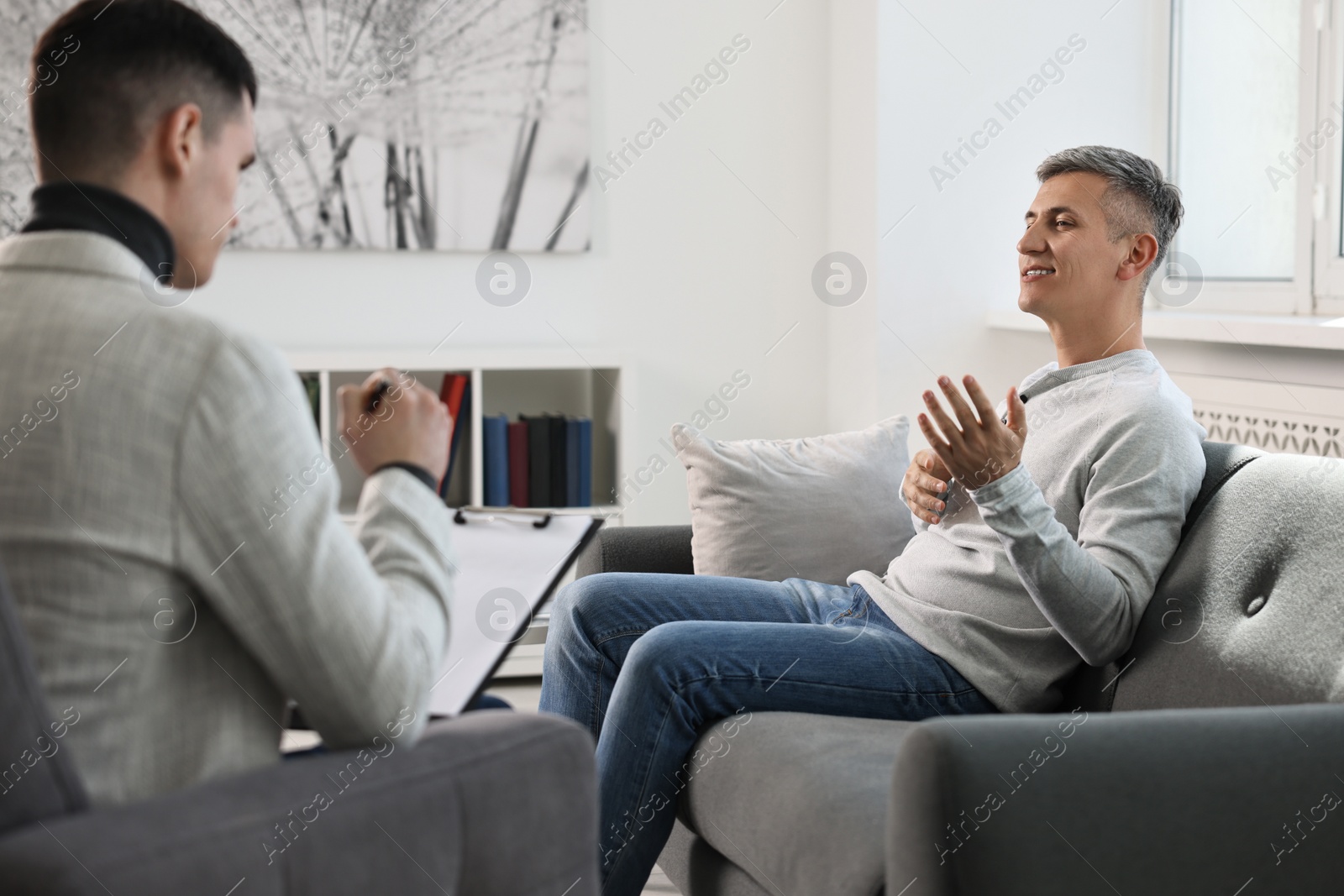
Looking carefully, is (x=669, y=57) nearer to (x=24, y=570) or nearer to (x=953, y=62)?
(x=953, y=62)

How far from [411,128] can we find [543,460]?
1.07m

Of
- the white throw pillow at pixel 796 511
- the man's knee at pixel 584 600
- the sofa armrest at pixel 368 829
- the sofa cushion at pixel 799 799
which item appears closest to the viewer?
the sofa armrest at pixel 368 829

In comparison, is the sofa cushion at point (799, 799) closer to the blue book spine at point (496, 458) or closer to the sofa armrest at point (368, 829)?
the sofa armrest at point (368, 829)

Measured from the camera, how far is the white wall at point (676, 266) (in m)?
3.65

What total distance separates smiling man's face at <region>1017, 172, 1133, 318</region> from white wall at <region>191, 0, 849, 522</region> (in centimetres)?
189

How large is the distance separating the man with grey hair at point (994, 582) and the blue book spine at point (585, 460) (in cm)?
153

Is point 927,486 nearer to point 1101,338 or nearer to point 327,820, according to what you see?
point 1101,338

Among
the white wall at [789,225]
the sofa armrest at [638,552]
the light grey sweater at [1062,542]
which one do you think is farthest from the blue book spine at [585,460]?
the light grey sweater at [1062,542]

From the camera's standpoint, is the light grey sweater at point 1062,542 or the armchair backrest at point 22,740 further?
the light grey sweater at point 1062,542

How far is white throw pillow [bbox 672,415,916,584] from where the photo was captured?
2.28m

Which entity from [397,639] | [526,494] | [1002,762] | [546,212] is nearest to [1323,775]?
[1002,762]

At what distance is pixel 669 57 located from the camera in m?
3.75

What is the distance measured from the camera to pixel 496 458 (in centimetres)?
345

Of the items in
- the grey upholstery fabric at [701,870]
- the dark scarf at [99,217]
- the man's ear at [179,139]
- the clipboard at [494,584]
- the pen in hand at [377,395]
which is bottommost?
the grey upholstery fabric at [701,870]
